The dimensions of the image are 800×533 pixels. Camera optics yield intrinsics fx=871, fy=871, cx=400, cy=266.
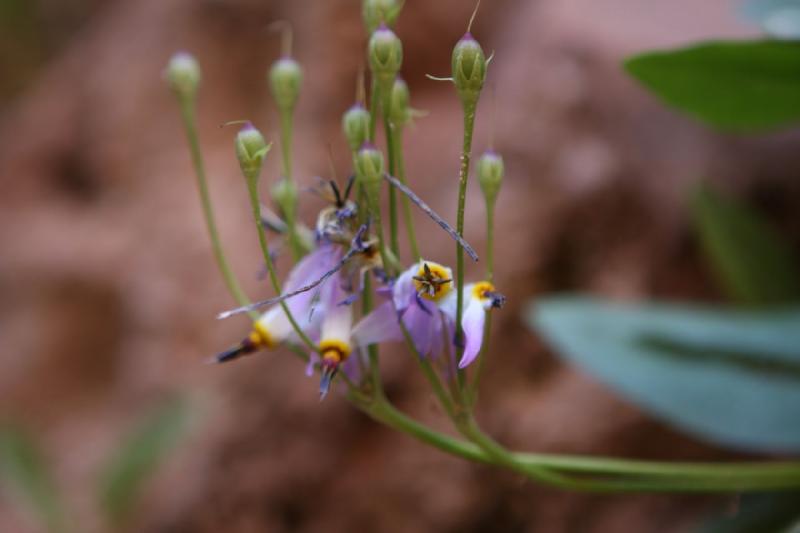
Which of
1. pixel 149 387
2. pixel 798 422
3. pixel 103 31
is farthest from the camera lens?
pixel 103 31

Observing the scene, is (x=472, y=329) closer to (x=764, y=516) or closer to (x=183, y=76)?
(x=183, y=76)

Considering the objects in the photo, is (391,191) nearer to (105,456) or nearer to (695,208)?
(695,208)

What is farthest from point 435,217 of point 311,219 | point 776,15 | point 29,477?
point 29,477

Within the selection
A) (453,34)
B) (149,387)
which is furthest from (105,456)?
(453,34)

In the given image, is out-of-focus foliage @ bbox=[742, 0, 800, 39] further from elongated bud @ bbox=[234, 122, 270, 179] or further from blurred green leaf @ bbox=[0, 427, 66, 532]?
blurred green leaf @ bbox=[0, 427, 66, 532]

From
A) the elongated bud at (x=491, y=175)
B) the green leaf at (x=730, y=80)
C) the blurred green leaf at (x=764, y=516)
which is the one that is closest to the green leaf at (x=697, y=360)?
the blurred green leaf at (x=764, y=516)

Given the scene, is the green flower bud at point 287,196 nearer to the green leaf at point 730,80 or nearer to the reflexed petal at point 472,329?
the reflexed petal at point 472,329
